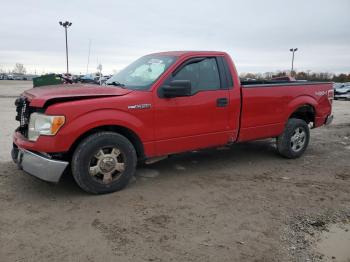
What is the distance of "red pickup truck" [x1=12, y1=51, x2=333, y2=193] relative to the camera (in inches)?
181

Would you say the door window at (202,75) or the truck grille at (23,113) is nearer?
the truck grille at (23,113)

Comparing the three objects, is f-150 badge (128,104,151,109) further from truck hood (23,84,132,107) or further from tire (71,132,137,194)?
tire (71,132,137,194)

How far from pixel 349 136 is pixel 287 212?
6.14 meters

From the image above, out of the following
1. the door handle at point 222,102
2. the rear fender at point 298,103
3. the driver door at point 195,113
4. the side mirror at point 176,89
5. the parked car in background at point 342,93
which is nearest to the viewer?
the side mirror at point 176,89

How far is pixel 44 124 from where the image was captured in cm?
454

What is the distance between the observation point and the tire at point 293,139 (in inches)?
274

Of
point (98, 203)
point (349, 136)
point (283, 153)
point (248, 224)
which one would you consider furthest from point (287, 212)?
point (349, 136)

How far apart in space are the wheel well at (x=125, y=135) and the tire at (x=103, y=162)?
0.32 feet

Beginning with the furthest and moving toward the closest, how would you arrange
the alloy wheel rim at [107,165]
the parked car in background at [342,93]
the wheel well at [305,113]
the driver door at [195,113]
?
the parked car in background at [342,93] < the wheel well at [305,113] < the driver door at [195,113] < the alloy wheel rim at [107,165]

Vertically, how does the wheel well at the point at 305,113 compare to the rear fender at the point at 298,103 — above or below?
below

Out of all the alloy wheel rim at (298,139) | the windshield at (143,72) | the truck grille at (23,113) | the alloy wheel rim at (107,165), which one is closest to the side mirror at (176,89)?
the windshield at (143,72)

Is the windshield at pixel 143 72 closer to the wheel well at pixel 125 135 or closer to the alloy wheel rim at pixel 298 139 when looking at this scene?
the wheel well at pixel 125 135

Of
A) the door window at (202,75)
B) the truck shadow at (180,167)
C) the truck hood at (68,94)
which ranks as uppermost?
the door window at (202,75)

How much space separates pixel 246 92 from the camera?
611cm
